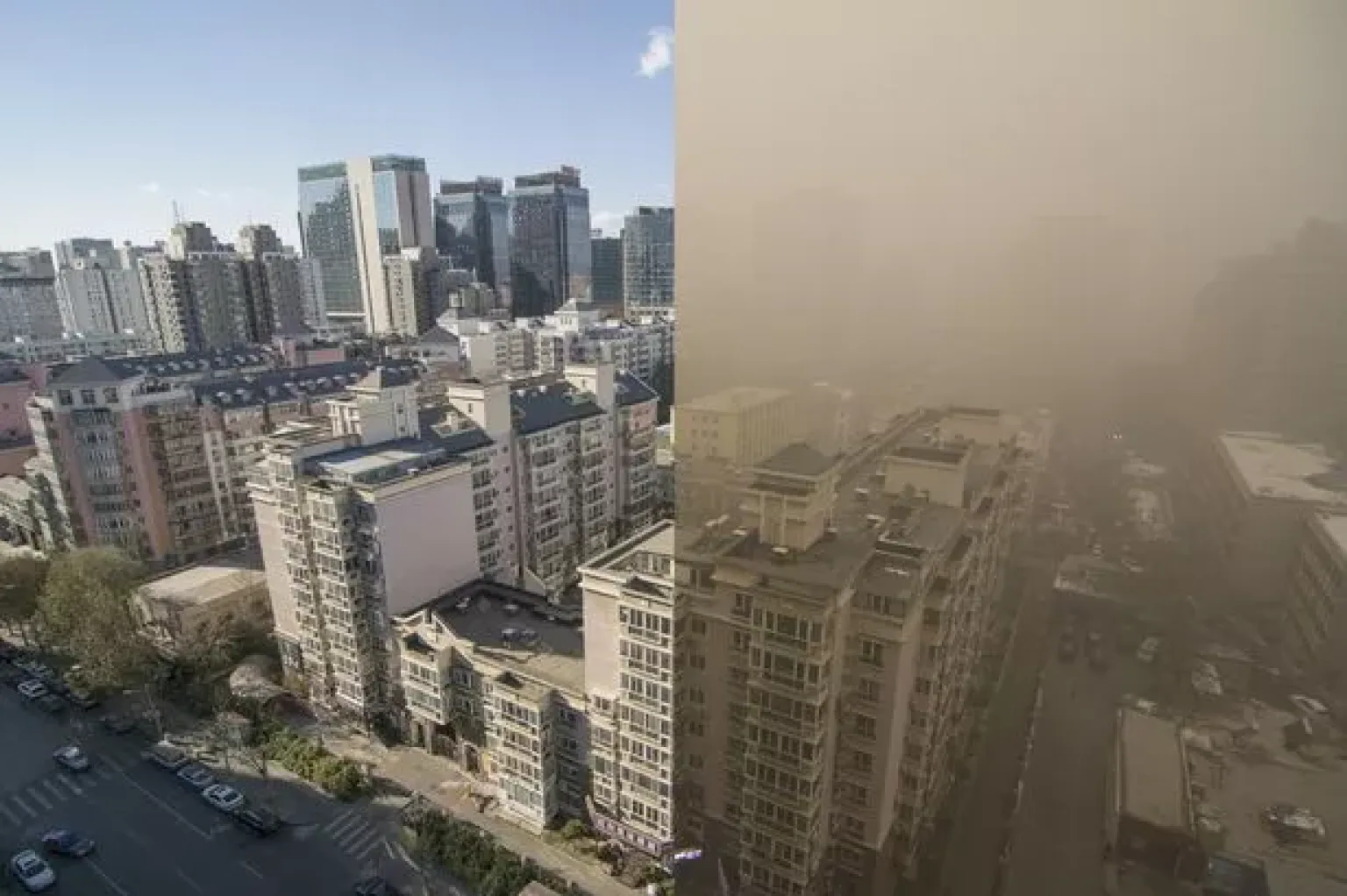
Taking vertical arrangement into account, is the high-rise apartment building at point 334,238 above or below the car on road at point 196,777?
above

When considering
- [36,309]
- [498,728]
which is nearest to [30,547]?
[498,728]

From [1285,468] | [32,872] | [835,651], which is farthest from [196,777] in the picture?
[1285,468]

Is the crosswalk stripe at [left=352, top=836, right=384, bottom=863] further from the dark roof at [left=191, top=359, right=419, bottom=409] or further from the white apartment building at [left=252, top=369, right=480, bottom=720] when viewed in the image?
the dark roof at [left=191, top=359, right=419, bottom=409]

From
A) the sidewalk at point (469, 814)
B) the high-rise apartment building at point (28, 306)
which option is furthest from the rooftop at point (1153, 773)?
the high-rise apartment building at point (28, 306)

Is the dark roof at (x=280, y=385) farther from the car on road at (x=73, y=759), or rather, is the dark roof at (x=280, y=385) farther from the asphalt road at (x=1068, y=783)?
the asphalt road at (x=1068, y=783)

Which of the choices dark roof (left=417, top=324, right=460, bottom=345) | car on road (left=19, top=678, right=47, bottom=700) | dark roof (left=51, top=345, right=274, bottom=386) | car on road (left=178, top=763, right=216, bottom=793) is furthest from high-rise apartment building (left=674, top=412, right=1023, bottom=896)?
dark roof (left=417, top=324, right=460, bottom=345)

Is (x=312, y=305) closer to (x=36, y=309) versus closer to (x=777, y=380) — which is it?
(x=36, y=309)

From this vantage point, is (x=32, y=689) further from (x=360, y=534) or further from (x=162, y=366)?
(x=162, y=366)
